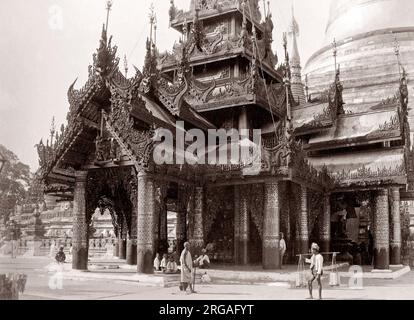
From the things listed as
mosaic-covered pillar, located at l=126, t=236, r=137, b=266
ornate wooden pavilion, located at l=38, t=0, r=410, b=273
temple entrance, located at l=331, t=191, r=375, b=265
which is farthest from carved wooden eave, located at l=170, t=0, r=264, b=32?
mosaic-covered pillar, located at l=126, t=236, r=137, b=266

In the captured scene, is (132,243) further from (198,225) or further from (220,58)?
(220,58)

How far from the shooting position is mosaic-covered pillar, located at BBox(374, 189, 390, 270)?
2188 centimetres

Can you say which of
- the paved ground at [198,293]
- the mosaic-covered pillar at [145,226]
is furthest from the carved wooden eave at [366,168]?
the mosaic-covered pillar at [145,226]

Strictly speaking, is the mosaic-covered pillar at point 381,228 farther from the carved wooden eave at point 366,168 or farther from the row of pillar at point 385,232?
the carved wooden eave at point 366,168

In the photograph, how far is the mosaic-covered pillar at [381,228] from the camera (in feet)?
71.8

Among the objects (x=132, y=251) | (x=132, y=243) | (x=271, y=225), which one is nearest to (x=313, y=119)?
(x=271, y=225)

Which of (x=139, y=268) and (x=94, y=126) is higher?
(x=94, y=126)

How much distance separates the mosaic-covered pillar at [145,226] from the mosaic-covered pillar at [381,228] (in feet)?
35.6

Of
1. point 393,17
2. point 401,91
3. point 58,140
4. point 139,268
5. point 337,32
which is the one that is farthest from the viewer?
point 337,32

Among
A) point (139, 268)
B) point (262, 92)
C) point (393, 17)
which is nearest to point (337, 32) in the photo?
point (393, 17)

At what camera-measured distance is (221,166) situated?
62.6 feet
